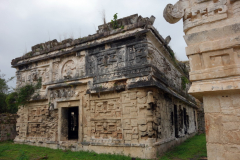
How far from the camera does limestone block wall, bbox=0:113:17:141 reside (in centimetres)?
1142

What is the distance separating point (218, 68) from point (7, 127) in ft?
42.5

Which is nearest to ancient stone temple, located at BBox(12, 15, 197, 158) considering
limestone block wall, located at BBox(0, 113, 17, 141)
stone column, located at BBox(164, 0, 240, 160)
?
limestone block wall, located at BBox(0, 113, 17, 141)

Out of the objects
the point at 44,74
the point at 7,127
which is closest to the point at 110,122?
the point at 44,74

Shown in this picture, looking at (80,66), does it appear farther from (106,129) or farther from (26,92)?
(26,92)

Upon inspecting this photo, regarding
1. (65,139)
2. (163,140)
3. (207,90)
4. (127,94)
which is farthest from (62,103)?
(207,90)

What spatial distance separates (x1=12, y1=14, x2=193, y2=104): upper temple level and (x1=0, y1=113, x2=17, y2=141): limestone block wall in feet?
11.8

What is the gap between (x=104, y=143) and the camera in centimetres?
720

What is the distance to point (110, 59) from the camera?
7742mm

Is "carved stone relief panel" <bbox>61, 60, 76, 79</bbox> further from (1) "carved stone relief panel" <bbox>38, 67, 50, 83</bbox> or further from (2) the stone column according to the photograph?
(2) the stone column

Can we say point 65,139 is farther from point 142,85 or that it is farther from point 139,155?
point 142,85

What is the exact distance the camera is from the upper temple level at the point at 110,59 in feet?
23.2

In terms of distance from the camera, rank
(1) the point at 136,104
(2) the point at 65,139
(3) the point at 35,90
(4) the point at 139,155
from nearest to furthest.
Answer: (4) the point at 139,155 < (1) the point at 136,104 < (2) the point at 65,139 < (3) the point at 35,90

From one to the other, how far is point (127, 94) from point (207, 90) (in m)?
4.76

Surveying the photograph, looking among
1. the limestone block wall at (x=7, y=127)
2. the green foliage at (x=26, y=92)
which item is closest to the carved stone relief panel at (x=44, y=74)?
the green foliage at (x=26, y=92)
